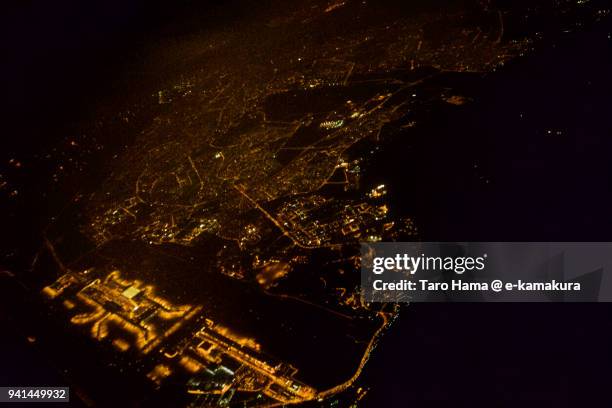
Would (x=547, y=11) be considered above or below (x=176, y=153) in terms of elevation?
above

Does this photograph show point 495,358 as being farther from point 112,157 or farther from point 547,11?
point 547,11

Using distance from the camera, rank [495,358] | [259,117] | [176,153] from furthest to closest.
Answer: [259,117], [176,153], [495,358]

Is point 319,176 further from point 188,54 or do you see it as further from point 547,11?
point 188,54

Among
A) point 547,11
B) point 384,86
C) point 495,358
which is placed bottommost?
point 495,358

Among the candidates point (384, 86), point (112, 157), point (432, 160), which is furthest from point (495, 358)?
point (112, 157)

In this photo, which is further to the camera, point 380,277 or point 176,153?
point 176,153

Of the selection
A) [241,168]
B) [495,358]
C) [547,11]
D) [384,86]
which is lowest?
[495,358]

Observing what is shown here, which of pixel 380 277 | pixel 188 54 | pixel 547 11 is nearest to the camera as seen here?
pixel 380 277

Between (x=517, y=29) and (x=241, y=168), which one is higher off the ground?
(x=517, y=29)

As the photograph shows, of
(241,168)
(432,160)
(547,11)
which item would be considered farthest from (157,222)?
(547,11)
